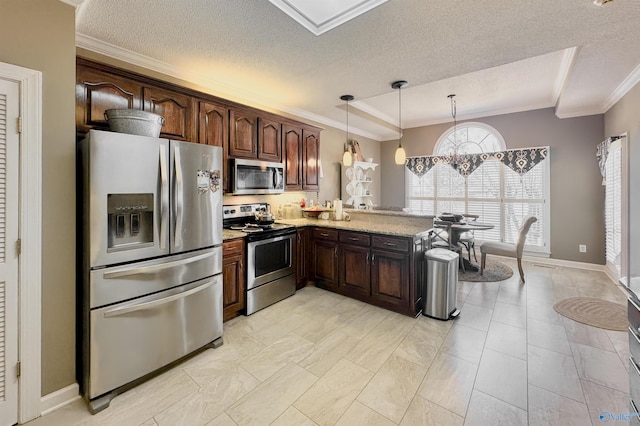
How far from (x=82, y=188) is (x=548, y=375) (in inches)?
143

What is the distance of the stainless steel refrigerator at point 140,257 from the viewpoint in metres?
1.80

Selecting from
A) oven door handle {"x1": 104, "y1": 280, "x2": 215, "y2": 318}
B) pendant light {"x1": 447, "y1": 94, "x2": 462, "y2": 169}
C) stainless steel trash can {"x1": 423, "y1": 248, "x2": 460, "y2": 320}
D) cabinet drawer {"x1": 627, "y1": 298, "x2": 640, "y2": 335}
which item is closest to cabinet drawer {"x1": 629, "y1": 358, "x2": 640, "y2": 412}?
cabinet drawer {"x1": 627, "y1": 298, "x2": 640, "y2": 335}

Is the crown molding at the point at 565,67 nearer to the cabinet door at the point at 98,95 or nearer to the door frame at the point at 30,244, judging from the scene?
the cabinet door at the point at 98,95

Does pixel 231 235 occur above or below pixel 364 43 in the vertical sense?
below

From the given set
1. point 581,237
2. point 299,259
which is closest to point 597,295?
point 581,237

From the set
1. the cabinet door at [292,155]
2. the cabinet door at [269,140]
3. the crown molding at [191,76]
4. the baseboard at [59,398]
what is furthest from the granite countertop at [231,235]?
the crown molding at [191,76]

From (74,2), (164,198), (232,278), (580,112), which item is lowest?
(232,278)

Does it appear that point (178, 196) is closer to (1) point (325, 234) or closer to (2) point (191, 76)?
(2) point (191, 76)

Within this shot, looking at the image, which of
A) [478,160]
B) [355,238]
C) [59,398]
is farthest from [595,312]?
[59,398]

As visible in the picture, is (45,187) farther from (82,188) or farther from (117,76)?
(117,76)

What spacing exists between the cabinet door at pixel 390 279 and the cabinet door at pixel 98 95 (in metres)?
2.92

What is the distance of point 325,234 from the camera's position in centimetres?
373

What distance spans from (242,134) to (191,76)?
0.82m

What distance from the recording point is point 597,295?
3.58m
